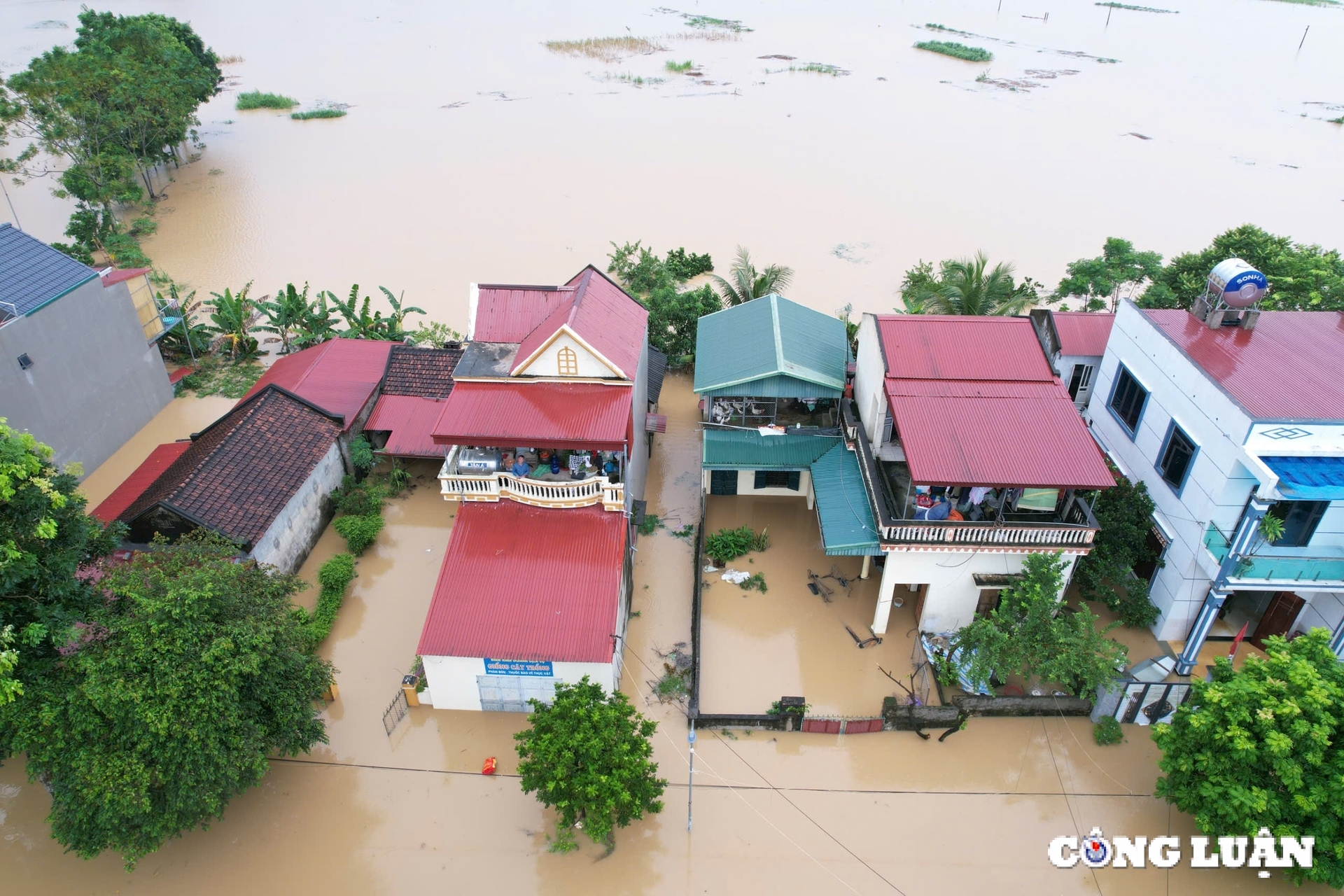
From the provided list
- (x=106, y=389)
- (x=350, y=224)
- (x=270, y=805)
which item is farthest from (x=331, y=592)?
(x=350, y=224)

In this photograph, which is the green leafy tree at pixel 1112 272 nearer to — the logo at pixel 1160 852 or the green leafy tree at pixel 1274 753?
the green leafy tree at pixel 1274 753

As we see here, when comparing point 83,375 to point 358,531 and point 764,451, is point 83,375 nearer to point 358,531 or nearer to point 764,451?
point 358,531

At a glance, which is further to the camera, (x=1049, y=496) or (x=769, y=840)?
(x=1049, y=496)

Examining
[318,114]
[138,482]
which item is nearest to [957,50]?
[318,114]

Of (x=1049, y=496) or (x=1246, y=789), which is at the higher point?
(x=1049, y=496)

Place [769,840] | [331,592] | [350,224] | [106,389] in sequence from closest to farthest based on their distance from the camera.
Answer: [769,840], [331,592], [106,389], [350,224]

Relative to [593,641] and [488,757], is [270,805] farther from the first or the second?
[593,641]

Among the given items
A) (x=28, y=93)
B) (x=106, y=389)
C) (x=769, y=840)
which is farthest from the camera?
(x=28, y=93)

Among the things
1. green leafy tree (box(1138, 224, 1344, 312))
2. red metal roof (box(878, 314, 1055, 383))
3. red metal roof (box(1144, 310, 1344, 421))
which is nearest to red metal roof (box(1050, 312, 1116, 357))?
red metal roof (box(1144, 310, 1344, 421))
